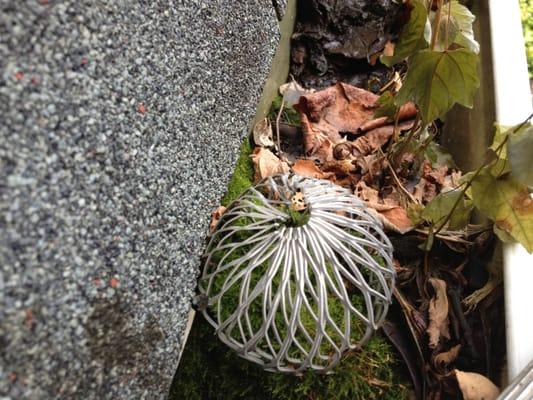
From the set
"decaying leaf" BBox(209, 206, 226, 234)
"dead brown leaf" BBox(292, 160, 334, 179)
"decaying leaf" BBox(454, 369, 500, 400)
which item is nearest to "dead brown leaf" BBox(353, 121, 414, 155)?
"dead brown leaf" BBox(292, 160, 334, 179)

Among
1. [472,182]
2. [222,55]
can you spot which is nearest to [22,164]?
[222,55]

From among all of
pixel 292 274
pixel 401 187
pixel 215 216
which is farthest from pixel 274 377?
pixel 401 187

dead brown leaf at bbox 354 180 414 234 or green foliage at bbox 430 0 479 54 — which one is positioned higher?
green foliage at bbox 430 0 479 54

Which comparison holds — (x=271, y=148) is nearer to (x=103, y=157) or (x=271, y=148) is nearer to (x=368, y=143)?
(x=368, y=143)

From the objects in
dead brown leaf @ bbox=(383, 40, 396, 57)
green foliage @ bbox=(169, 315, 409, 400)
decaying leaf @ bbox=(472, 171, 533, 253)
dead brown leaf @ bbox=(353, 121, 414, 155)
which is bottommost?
green foliage @ bbox=(169, 315, 409, 400)

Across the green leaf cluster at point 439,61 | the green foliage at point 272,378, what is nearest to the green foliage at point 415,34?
the green leaf cluster at point 439,61

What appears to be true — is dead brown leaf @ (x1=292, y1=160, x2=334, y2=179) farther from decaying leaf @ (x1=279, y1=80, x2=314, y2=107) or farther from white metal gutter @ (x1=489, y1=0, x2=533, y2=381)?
white metal gutter @ (x1=489, y1=0, x2=533, y2=381)
